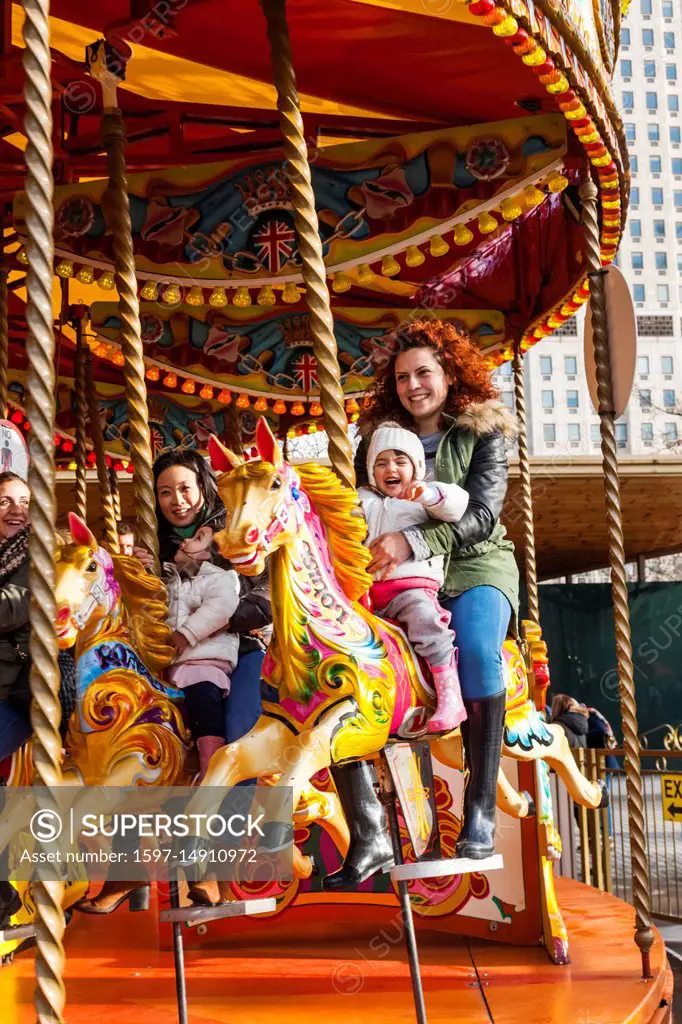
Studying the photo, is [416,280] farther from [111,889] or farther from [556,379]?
[556,379]

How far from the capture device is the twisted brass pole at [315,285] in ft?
11.2

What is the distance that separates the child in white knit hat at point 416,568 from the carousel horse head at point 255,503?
479 mm

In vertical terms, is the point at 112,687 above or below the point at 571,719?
above

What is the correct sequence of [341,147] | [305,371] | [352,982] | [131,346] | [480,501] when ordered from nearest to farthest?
1. [480,501]
2. [131,346]
3. [352,982]
4. [341,147]
5. [305,371]

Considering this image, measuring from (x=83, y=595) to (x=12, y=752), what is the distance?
72 cm

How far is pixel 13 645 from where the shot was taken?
3.34 m

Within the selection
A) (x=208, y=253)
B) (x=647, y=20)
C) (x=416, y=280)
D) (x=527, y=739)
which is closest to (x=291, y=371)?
(x=416, y=280)

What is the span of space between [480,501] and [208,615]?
95cm

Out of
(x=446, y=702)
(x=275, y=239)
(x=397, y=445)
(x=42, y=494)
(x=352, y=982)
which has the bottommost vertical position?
(x=352, y=982)

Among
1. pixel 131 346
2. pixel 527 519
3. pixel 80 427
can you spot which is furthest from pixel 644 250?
pixel 131 346

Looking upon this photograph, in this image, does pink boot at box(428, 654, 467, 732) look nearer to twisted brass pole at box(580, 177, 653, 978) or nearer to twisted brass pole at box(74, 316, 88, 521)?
twisted brass pole at box(580, 177, 653, 978)

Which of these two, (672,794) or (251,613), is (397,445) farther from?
(672,794)

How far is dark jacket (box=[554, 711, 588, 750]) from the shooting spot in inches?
393

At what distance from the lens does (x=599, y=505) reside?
45.2 ft
